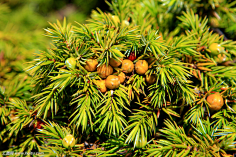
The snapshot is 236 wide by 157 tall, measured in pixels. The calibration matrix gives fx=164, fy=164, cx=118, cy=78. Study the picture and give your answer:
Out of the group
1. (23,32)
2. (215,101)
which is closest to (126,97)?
(215,101)

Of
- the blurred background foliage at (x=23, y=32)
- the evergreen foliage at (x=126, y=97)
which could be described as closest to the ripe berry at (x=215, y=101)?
the evergreen foliage at (x=126, y=97)

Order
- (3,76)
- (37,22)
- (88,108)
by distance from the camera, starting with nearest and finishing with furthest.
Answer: (88,108), (3,76), (37,22)

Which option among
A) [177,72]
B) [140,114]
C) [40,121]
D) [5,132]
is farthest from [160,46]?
[5,132]

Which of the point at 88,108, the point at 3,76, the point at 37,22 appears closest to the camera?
the point at 88,108

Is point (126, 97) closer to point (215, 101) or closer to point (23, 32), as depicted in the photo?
point (215, 101)

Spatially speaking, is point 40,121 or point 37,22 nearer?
point 40,121

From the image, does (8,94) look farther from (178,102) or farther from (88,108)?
(178,102)

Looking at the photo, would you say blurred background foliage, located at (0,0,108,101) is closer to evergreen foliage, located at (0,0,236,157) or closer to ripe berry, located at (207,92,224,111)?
evergreen foliage, located at (0,0,236,157)

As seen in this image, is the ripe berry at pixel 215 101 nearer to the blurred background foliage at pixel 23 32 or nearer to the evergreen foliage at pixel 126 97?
the evergreen foliage at pixel 126 97
